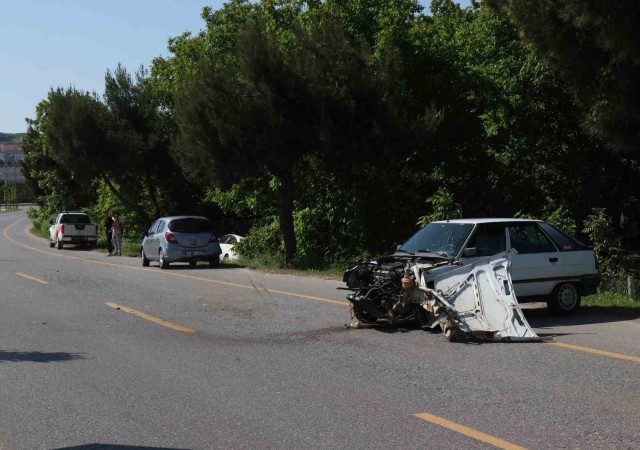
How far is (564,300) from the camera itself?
12.8m

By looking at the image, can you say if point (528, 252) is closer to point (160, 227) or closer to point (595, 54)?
point (595, 54)

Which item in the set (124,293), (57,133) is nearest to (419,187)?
(124,293)

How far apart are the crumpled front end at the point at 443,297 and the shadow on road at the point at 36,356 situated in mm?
3790

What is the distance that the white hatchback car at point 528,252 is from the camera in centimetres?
1227

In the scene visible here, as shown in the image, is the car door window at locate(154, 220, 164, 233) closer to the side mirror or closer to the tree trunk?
the tree trunk

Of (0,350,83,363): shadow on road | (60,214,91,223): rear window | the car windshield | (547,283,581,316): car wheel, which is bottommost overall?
(0,350,83,363): shadow on road

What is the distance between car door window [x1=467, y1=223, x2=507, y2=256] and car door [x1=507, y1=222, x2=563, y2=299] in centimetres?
13

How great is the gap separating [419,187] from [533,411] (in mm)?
23054

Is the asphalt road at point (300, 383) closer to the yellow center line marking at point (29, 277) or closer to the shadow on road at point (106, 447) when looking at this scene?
the shadow on road at point (106, 447)

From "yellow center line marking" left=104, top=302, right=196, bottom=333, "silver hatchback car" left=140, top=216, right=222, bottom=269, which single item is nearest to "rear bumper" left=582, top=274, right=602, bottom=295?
"yellow center line marking" left=104, top=302, right=196, bottom=333

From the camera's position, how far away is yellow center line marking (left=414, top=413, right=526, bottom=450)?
5984 mm

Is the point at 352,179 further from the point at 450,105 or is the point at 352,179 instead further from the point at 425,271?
the point at 425,271

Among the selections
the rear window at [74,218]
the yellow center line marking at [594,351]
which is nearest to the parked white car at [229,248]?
the rear window at [74,218]

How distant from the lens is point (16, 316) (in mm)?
14461
